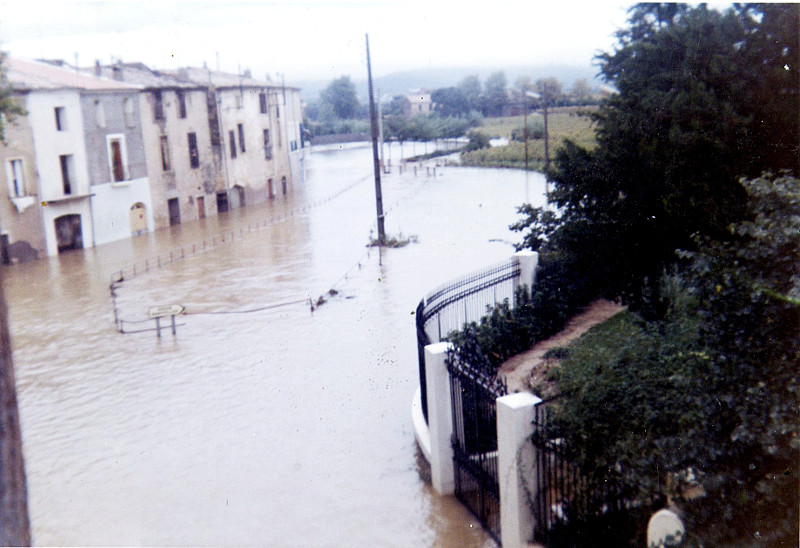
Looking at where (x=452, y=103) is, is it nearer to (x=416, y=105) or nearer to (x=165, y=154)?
(x=416, y=105)

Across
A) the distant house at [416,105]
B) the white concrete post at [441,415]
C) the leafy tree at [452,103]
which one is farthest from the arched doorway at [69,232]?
A: the leafy tree at [452,103]

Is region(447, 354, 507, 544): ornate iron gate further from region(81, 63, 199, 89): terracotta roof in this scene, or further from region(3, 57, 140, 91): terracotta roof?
region(81, 63, 199, 89): terracotta roof

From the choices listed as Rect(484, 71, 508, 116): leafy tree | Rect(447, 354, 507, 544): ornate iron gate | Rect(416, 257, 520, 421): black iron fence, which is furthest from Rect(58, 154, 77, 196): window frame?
Rect(484, 71, 508, 116): leafy tree

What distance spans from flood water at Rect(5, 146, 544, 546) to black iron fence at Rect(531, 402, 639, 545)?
1306 millimetres

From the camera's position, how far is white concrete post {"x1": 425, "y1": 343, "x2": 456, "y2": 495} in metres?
8.21

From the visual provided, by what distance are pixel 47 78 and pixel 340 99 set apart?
81.0m

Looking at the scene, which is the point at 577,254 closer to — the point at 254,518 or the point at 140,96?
the point at 254,518

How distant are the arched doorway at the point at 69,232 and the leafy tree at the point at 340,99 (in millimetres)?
79185

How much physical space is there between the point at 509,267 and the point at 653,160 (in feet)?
9.99

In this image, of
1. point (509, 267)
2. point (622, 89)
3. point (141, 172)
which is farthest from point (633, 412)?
point (141, 172)

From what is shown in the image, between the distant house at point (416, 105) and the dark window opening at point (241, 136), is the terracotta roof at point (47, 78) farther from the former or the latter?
the distant house at point (416, 105)

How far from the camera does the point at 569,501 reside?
6.24 metres

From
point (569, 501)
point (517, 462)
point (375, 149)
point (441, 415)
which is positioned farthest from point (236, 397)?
point (375, 149)

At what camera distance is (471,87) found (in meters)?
116
